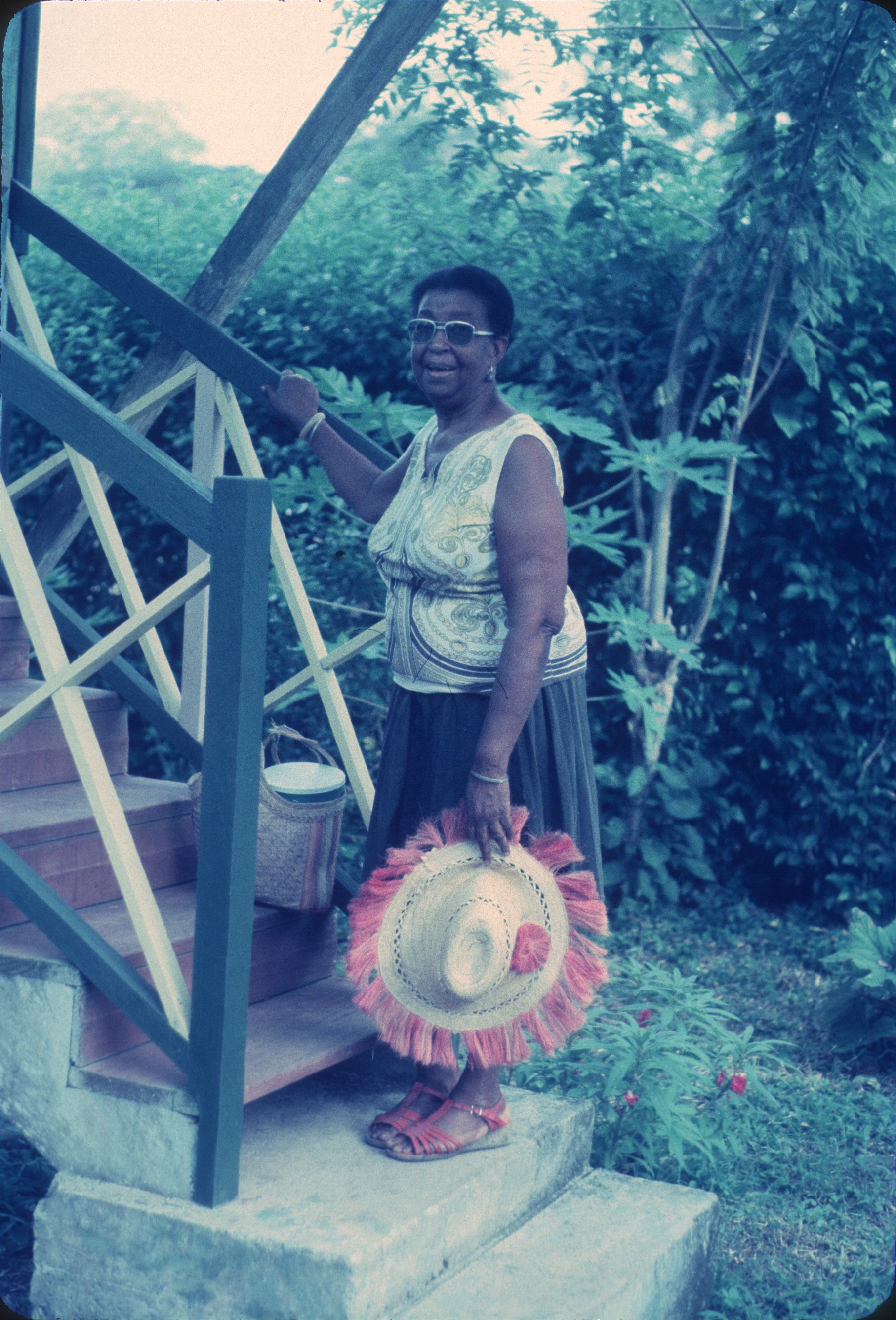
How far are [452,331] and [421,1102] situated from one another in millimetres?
1552

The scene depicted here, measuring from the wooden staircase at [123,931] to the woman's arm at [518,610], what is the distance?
659 millimetres

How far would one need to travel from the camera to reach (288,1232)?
2.14 metres

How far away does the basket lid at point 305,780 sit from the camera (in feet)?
9.34

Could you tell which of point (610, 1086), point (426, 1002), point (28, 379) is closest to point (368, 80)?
point (28, 379)

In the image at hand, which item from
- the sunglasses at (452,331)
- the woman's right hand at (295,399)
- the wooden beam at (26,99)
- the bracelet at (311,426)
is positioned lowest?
the bracelet at (311,426)

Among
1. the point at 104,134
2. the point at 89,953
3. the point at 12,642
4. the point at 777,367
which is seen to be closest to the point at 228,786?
the point at 89,953

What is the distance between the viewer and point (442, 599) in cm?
247

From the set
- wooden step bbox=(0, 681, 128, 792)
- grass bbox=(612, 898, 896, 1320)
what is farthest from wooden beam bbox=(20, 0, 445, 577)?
grass bbox=(612, 898, 896, 1320)

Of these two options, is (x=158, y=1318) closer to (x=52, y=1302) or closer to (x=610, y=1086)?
(x=52, y=1302)

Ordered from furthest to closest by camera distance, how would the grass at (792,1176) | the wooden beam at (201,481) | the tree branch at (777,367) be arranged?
the tree branch at (777,367) < the wooden beam at (201,481) < the grass at (792,1176)

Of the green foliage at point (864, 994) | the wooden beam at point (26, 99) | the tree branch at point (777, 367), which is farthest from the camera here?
the tree branch at point (777, 367)

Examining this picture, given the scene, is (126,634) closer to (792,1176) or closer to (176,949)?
(176,949)

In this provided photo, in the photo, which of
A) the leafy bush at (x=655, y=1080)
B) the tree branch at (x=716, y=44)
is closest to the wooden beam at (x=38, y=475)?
the leafy bush at (x=655, y=1080)

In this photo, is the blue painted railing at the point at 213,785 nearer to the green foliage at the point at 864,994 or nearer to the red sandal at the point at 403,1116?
the red sandal at the point at 403,1116
